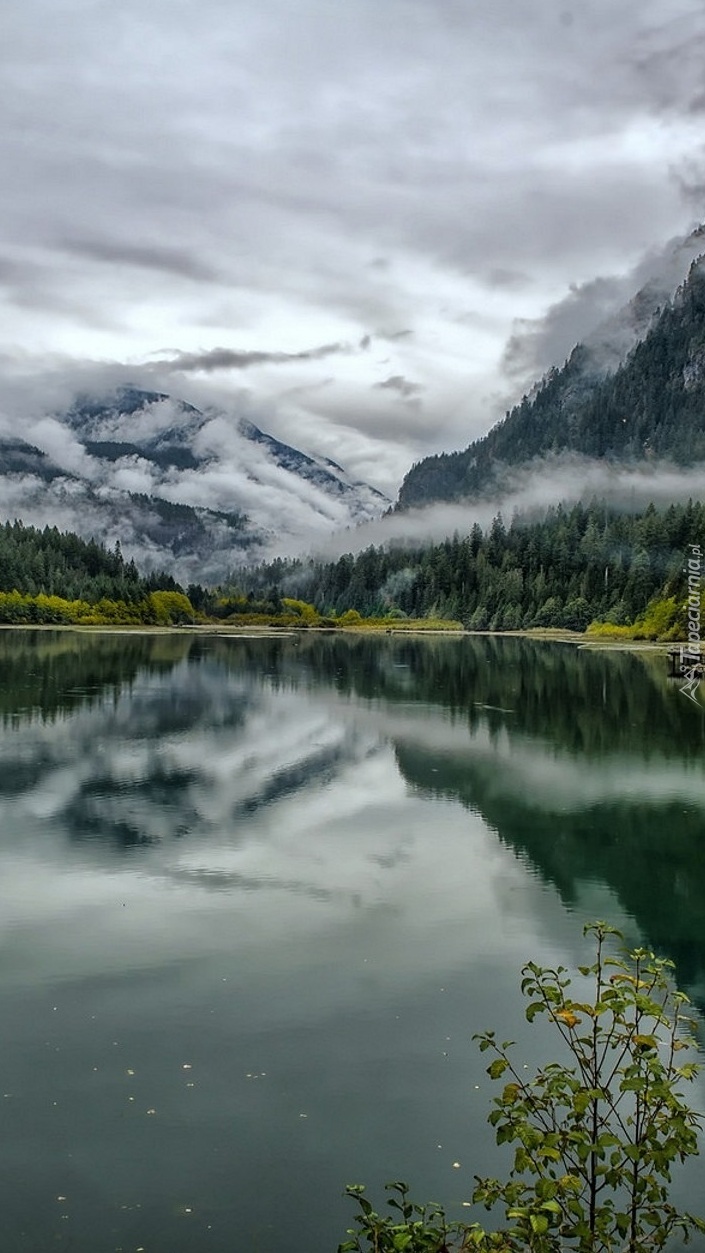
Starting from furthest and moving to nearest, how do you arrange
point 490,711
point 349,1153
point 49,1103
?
1. point 490,711
2. point 49,1103
3. point 349,1153

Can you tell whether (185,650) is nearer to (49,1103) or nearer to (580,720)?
(580,720)

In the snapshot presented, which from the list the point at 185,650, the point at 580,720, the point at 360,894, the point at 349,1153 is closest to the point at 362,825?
the point at 360,894

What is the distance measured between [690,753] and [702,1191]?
39.9 metres

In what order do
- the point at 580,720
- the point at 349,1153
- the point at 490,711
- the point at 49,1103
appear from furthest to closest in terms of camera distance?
the point at 490,711 → the point at 580,720 → the point at 49,1103 → the point at 349,1153

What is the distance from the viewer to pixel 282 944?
21656 millimetres

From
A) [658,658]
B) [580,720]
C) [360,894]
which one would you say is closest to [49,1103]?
[360,894]

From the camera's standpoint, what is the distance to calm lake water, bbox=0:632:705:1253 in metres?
13.0

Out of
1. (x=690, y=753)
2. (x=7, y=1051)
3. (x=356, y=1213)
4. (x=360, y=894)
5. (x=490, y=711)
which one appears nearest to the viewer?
(x=356, y=1213)

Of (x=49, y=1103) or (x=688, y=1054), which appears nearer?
(x=49, y=1103)

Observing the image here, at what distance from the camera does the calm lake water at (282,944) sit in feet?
42.6

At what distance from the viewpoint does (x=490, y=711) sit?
6756 centimetres

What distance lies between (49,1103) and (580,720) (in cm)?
5237

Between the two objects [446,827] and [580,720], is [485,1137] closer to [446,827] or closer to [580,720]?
[446,827]

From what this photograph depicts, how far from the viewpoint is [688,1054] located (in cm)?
1669
